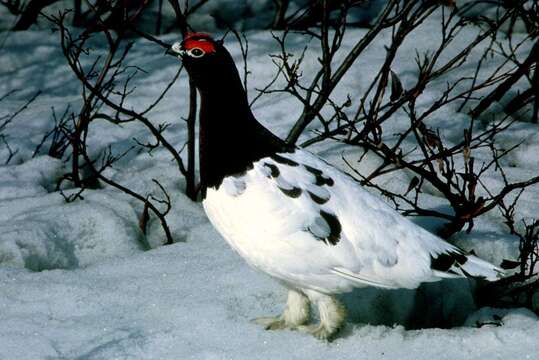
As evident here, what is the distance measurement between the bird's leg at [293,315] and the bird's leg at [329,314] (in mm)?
114

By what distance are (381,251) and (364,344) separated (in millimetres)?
311

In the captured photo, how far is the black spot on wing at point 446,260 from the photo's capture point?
2787 millimetres

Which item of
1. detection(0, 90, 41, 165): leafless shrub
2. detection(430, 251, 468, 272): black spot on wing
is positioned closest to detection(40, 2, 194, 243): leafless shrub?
detection(0, 90, 41, 165): leafless shrub

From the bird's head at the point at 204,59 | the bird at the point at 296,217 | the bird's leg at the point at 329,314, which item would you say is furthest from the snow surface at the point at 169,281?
the bird's head at the point at 204,59

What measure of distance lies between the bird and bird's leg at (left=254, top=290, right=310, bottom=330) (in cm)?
9

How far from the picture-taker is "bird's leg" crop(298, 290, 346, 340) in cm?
287

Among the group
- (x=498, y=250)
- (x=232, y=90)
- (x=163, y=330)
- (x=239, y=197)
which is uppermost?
(x=232, y=90)

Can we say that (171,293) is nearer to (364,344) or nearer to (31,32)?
(364,344)

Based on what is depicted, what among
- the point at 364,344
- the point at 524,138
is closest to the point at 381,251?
the point at 364,344

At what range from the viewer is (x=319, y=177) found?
284 cm

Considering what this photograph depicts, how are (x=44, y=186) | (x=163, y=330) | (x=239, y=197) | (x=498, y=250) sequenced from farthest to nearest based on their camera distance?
(x=44, y=186) < (x=498, y=250) < (x=163, y=330) < (x=239, y=197)

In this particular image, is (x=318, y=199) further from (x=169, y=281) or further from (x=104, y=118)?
(x=104, y=118)

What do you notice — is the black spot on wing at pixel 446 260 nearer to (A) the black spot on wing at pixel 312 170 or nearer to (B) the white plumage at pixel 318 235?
(B) the white plumage at pixel 318 235

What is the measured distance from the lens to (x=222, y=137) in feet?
9.24
